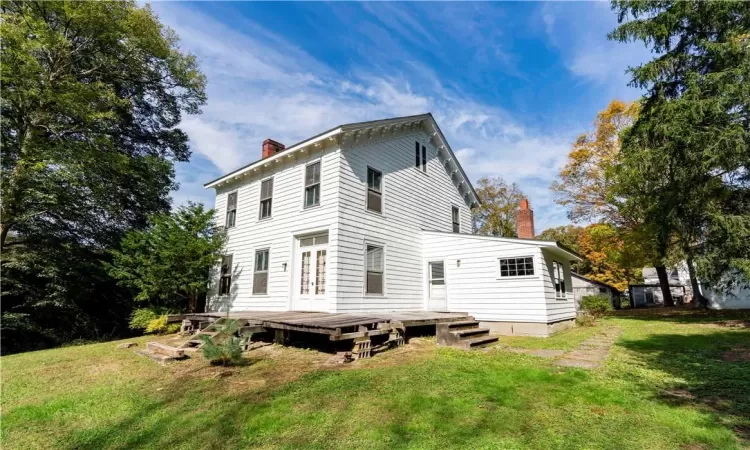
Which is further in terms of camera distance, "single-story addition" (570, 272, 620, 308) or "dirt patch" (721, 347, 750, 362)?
"single-story addition" (570, 272, 620, 308)

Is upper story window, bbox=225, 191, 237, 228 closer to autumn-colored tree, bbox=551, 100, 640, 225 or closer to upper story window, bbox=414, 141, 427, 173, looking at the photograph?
upper story window, bbox=414, 141, 427, 173

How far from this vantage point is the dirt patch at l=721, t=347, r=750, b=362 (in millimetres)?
A: 6930

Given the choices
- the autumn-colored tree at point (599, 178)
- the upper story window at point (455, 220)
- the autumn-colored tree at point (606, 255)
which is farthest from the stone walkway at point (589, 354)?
the autumn-colored tree at point (599, 178)

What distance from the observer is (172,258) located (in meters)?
12.3

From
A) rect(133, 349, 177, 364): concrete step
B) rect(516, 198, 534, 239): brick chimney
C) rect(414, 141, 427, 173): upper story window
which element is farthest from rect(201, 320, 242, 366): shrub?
rect(516, 198, 534, 239): brick chimney

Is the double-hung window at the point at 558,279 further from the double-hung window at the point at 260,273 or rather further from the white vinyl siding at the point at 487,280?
the double-hung window at the point at 260,273

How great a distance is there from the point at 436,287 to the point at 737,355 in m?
8.00

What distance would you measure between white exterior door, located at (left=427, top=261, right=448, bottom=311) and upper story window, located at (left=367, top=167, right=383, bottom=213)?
132 inches

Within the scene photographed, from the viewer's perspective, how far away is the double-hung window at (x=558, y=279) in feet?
39.9

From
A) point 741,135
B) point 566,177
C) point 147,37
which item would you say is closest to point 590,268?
point 566,177

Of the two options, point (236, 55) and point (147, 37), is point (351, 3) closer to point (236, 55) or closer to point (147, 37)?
point (236, 55)

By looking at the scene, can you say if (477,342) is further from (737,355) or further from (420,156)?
(420,156)

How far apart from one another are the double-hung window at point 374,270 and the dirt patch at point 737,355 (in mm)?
8324

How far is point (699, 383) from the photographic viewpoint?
5.36 metres
